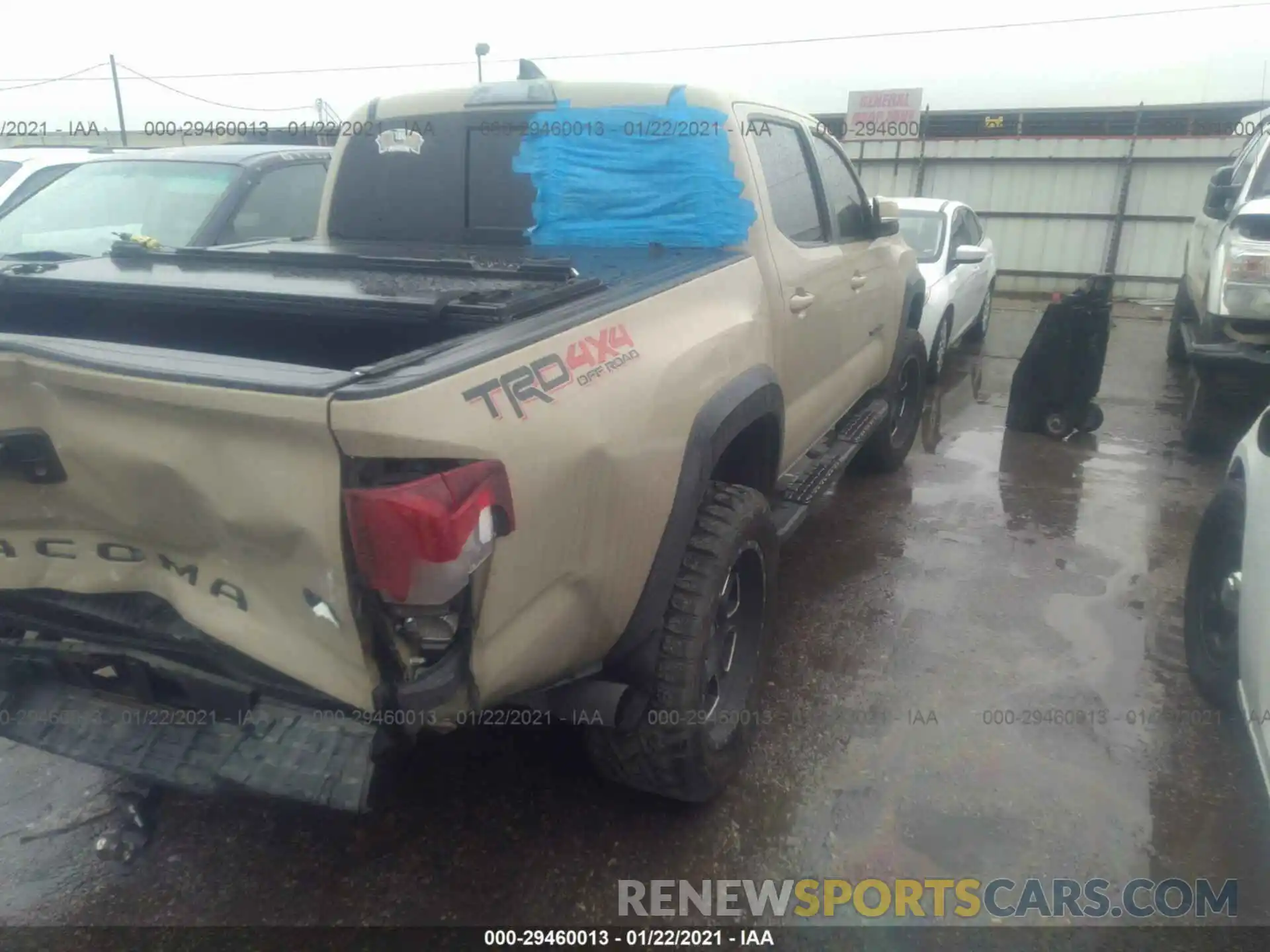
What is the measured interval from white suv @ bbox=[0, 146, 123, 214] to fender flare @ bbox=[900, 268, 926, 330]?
5.60 m

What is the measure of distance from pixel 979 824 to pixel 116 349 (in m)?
2.55

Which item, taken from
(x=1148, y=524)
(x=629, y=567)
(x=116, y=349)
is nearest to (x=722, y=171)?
(x=629, y=567)

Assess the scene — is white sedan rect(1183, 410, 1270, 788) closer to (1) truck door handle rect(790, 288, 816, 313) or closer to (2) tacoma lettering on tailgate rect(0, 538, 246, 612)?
(1) truck door handle rect(790, 288, 816, 313)

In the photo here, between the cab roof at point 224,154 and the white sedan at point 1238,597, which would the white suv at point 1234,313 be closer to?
the white sedan at point 1238,597

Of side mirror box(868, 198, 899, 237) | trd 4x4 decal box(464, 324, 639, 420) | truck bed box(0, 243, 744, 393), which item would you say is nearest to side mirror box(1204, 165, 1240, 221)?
side mirror box(868, 198, 899, 237)

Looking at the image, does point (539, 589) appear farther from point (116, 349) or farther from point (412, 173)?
point (412, 173)

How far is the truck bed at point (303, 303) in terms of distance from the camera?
1896 mm

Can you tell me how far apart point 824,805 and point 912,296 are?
3.48 meters

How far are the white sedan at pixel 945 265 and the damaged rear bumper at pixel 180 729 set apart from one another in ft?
19.0

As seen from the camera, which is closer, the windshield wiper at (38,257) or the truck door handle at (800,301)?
the windshield wiper at (38,257)

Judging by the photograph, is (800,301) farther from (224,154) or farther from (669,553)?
(224,154)

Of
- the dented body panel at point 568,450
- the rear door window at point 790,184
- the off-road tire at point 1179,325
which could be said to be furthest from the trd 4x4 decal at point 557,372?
the off-road tire at point 1179,325

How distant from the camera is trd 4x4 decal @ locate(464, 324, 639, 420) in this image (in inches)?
Answer: 66.9

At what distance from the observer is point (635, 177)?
329 cm
